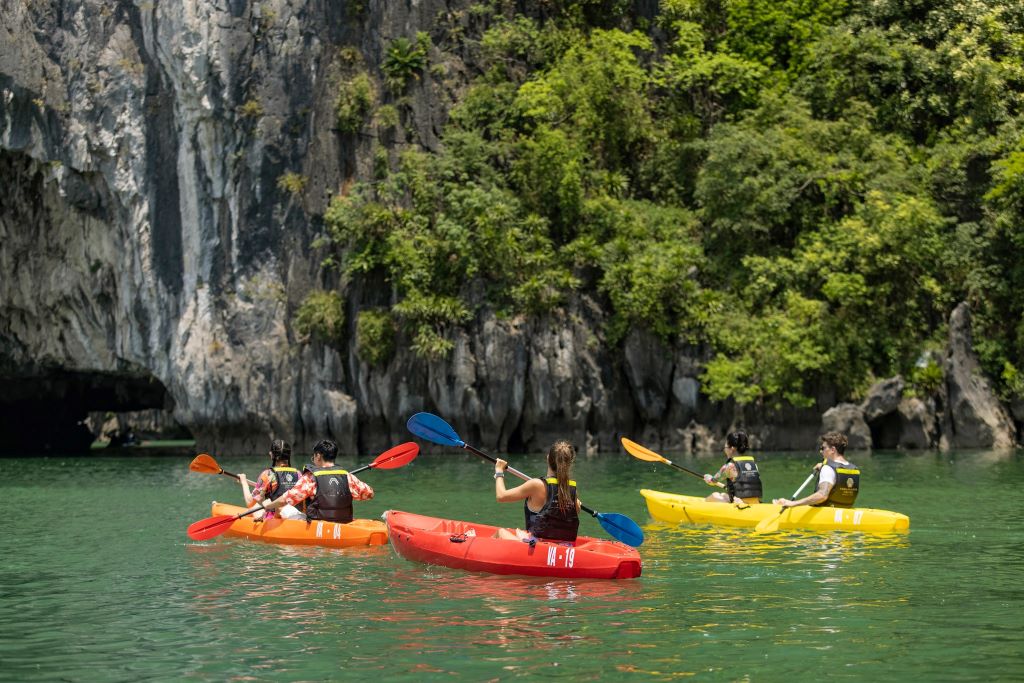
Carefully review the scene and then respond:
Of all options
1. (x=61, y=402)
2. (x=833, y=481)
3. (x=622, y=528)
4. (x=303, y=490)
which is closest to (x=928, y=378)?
(x=833, y=481)

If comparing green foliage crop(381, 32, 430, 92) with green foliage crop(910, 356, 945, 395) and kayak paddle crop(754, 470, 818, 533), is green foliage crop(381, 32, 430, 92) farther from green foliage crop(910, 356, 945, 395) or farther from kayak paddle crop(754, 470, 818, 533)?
kayak paddle crop(754, 470, 818, 533)

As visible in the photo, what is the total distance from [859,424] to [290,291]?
15.8 metres

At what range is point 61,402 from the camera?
44500mm

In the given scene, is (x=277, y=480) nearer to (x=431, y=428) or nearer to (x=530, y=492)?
(x=431, y=428)

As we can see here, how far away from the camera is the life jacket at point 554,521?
1143cm

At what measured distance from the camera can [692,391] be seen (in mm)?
30781

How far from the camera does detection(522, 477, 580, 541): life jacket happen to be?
1143 cm

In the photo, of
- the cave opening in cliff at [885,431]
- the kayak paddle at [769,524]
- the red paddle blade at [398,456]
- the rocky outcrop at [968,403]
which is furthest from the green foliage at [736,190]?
the red paddle blade at [398,456]

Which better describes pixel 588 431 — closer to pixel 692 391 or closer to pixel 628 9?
pixel 692 391

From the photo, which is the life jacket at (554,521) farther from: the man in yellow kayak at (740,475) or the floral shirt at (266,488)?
the man in yellow kayak at (740,475)

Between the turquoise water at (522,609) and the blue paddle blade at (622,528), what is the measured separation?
30 centimetres

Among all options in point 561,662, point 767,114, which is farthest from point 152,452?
point 561,662

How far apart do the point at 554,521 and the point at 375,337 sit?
70.1ft

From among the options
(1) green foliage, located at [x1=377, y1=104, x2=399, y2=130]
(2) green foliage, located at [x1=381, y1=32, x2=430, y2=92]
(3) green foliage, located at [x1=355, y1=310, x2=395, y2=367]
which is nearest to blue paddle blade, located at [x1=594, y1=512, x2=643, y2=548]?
(3) green foliage, located at [x1=355, y1=310, x2=395, y2=367]
